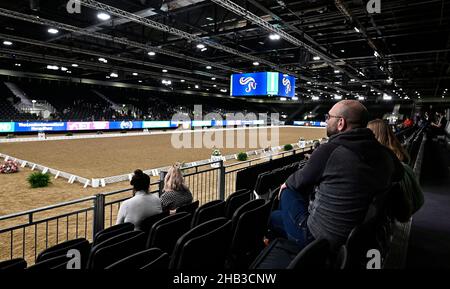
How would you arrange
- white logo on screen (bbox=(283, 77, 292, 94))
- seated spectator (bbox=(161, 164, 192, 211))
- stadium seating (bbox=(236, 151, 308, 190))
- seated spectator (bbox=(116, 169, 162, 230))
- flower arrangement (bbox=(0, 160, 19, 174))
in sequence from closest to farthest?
seated spectator (bbox=(116, 169, 162, 230)), seated spectator (bbox=(161, 164, 192, 211)), stadium seating (bbox=(236, 151, 308, 190)), flower arrangement (bbox=(0, 160, 19, 174)), white logo on screen (bbox=(283, 77, 292, 94))

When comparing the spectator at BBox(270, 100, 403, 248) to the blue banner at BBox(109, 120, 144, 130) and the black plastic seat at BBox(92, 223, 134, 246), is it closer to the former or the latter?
the black plastic seat at BBox(92, 223, 134, 246)

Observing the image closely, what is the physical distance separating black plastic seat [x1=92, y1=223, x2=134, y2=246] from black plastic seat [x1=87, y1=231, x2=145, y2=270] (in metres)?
0.45

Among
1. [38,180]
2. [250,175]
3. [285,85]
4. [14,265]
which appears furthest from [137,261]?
[285,85]

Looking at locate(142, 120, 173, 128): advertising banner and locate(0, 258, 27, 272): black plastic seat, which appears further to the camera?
locate(142, 120, 173, 128): advertising banner

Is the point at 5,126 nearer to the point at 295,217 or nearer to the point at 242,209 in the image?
the point at 242,209

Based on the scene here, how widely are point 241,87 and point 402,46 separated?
8114 mm

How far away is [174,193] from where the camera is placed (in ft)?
15.2

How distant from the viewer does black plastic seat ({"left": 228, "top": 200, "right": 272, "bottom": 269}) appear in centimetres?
259

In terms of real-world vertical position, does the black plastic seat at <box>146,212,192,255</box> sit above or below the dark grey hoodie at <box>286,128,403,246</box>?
below

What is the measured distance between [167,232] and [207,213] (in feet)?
2.18

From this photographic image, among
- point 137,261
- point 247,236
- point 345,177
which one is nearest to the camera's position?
point 137,261

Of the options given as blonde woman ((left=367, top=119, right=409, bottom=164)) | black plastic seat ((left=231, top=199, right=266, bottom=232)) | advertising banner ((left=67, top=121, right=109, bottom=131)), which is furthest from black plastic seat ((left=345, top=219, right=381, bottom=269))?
advertising banner ((left=67, top=121, right=109, bottom=131))

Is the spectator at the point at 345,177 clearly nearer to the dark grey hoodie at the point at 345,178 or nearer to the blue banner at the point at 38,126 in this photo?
the dark grey hoodie at the point at 345,178
